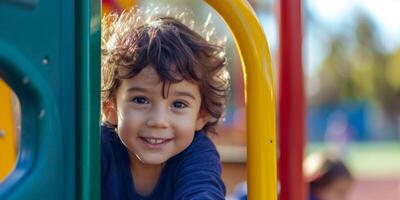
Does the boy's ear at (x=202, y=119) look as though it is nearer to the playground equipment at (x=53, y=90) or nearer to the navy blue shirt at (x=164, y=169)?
the navy blue shirt at (x=164, y=169)

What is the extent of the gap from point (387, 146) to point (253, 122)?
25537 mm

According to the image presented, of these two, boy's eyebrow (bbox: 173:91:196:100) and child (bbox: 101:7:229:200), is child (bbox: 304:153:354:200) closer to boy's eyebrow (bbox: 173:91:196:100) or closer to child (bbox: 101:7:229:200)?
child (bbox: 101:7:229:200)

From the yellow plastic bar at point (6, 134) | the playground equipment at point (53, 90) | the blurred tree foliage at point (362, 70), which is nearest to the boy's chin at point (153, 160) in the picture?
the playground equipment at point (53, 90)

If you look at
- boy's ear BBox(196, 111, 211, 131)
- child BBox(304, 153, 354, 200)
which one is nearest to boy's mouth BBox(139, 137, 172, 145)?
boy's ear BBox(196, 111, 211, 131)

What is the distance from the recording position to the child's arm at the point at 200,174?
1.63 m

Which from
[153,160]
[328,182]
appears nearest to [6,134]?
[153,160]

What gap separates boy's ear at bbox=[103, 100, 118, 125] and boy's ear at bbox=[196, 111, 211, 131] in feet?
0.54

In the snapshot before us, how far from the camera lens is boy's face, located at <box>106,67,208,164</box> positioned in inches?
65.2

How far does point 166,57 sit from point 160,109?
0.34 feet

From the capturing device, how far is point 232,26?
5.27ft

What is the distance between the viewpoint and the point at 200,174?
66.4 inches

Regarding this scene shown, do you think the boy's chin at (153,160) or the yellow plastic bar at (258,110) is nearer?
the yellow plastic bar at (258,110)

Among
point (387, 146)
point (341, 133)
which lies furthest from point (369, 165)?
point (387, 146)

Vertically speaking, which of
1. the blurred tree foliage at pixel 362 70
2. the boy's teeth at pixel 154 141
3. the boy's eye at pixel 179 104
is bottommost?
the boy's teeth at pixel 154 141
